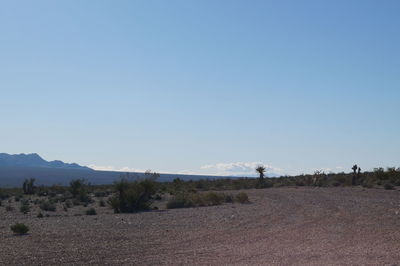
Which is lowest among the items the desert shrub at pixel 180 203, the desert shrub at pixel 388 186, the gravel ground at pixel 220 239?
the gravel ground at pixel 220 239

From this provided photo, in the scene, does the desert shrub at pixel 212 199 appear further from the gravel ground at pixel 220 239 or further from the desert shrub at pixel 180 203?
the gravel ground at pixel 220 239

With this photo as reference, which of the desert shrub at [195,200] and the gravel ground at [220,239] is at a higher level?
the desert shrub at [195,200]

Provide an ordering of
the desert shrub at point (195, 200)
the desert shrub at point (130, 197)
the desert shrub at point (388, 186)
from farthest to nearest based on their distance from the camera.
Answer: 1. the desert shrub at point (388, 186)
2. the desert shrub at point (195, 200)
3. the desert shrub at point (130, 197)

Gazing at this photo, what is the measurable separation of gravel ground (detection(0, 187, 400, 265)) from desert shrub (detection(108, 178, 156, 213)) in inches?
217

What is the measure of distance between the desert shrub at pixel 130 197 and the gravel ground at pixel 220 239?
5.51 meters

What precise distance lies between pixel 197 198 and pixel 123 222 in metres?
12.4

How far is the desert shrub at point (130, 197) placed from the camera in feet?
109

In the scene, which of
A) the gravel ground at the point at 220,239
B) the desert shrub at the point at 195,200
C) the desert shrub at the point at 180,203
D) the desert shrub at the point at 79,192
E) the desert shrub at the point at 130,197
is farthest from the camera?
the desert shrub at the point at 79,192

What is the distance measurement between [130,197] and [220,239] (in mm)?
15847

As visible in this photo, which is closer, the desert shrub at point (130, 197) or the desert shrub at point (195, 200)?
the desert shrub at point (130, 197)

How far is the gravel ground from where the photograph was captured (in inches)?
584

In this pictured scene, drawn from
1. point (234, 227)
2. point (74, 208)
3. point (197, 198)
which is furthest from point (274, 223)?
point (74, 208)

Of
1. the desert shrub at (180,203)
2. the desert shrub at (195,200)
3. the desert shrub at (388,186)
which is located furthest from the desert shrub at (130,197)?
the desert shrub at (388,186)

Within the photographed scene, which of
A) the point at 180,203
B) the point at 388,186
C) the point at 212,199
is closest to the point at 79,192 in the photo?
the point at 180,203
